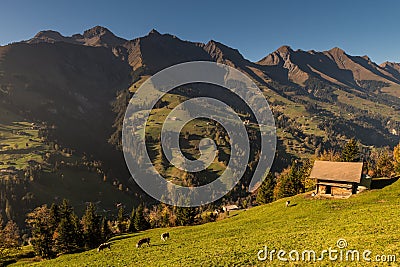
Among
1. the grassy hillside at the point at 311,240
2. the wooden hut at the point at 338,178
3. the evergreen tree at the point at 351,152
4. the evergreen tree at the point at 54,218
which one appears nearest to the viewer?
the grassy hillside at the point at 311,240

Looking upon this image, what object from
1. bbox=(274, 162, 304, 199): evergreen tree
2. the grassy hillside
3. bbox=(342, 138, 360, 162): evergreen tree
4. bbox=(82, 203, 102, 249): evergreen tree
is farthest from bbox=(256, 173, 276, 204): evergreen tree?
bbox=(82, 203, 102, 249): evergreen tree

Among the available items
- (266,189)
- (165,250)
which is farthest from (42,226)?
(266,189)

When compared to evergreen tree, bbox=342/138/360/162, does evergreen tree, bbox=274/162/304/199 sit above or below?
below

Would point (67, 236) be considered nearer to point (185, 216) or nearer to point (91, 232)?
point (91, 232)

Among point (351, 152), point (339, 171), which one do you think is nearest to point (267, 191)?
point (351, 152)

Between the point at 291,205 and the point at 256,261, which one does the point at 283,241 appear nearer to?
the point at 256,261

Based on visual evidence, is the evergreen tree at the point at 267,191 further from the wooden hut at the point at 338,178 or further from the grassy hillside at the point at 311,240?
the grassy hillside at the point at 311,240

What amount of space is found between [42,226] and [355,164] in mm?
84671

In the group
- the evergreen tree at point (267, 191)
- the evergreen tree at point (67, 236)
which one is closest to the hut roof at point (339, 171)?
the evergreen tree at point (267, 191)

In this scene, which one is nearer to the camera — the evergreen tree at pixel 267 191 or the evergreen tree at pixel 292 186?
the evergreen tree at pixel 292 186

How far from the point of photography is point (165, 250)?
1570 inches

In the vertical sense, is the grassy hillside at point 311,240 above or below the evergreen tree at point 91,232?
above

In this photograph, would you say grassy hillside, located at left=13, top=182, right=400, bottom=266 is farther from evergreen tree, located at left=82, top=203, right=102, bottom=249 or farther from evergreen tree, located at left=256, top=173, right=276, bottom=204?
evergreen tree, located at left=256, top=173, right=276, bottom=204

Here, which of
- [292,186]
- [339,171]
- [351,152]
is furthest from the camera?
[292,186]
